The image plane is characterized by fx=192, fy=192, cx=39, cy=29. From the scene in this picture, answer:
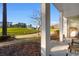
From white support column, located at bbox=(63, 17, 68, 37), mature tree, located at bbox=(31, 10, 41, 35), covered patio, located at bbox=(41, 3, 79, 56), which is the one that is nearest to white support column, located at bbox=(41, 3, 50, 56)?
covered patio, located at bbox=(41, 3, 79, 56)

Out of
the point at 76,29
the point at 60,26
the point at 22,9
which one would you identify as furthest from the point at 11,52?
the point at 76,29

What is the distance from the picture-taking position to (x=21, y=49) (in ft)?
16.4

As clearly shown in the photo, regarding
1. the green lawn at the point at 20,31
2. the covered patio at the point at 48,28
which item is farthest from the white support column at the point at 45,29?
the green lawn at the point at 20,31

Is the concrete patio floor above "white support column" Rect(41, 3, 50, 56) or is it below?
below

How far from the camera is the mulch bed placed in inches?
192

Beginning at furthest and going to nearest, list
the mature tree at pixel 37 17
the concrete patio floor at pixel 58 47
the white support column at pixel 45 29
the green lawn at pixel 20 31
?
the concrete patio floor at pixel 58 47 < the white support column at pixel 45 29 < the mature tree at pixel 37 17 < the green lawn at pixel 20 31

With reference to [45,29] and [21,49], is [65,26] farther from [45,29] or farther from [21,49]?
[21,49]

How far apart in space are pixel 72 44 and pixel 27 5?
166 cm

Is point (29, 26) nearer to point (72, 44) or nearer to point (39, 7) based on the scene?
point (39, 7)

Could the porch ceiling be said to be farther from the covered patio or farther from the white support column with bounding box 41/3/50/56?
the white support column with bounding box 41/3/50/56

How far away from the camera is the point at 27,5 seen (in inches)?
189

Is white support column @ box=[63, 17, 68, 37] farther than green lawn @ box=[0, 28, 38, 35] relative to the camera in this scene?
Yes

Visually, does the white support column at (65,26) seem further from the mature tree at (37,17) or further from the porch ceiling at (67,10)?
the mature tree at (37,17)

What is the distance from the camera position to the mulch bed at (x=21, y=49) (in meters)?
4.87
